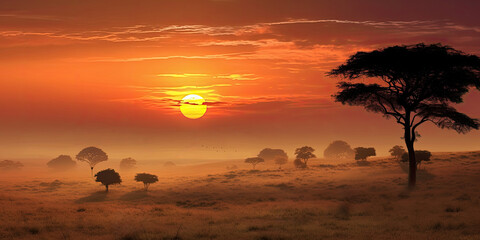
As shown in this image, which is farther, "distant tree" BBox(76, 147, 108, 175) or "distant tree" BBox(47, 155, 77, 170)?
"distant tree" BBox(47, 155, 77, 170)

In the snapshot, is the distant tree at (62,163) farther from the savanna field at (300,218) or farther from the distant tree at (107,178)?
the savanna field at (300,218)

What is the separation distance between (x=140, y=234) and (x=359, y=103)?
32.0m

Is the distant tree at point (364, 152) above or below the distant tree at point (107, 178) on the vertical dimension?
above

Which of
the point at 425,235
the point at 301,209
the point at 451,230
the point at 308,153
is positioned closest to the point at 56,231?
the point at 301,209

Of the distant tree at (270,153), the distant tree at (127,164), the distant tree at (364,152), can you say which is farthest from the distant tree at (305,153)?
the distant tree at (127,164)

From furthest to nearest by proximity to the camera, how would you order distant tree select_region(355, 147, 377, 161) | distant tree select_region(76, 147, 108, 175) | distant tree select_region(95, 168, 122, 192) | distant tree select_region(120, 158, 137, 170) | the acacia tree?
distant tree select_region(120, 158, 137, 170) < distant tree select_region(76, 147, 108, 175) < distant tree select_region(355, 147, 377, 161) < distant tree select_region(95, 168, 122, 192) < the acacia tree

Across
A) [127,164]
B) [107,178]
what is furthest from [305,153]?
[127,164]

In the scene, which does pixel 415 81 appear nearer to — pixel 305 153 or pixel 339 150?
pixel 305 153

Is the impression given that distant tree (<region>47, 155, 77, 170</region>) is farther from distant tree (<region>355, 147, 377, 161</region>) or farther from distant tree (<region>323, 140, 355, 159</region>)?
distant tree (<region>355, 147, 377, 161</region>)

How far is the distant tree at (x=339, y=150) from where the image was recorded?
166375 millimetres

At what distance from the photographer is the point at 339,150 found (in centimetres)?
16675

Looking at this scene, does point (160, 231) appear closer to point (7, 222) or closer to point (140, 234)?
point (140, 234)

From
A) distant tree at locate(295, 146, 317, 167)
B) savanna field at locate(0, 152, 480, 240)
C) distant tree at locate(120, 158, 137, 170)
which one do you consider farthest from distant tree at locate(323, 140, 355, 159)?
savanna field at locate(0, 152, 480, 240)

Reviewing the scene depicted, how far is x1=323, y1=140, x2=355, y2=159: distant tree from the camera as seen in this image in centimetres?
16638
